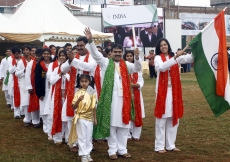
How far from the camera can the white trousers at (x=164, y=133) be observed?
6.73 m

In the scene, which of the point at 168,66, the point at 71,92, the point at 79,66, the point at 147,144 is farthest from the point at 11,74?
the point at 168,66

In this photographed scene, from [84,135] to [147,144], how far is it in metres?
1.68

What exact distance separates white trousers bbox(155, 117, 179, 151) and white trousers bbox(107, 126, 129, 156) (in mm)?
604

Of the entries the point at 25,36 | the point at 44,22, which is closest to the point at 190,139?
the point at 25,36

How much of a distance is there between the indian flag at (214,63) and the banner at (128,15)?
24572 mm

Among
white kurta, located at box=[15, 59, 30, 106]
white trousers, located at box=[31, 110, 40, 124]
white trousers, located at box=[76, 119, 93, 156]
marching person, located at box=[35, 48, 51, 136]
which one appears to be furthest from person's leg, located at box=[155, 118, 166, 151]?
white kurta, located at box=[15, 59, 30, 106]

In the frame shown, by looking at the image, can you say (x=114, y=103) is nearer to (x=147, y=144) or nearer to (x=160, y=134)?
(x=160, y=134)

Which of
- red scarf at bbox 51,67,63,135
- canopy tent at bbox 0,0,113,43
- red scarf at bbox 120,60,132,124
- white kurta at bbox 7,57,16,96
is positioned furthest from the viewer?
canopy tent at bbox 0,0,113,43

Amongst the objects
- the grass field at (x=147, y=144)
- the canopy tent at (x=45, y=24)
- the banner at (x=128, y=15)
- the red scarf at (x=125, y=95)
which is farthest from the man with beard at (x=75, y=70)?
the banner at (x=128, y=15)

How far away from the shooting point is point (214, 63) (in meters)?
6.52

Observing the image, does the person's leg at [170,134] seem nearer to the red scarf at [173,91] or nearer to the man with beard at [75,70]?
the red scarf at [173,91]

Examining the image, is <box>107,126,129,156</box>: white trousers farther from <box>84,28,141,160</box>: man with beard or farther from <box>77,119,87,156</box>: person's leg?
<box>77,119,87,156</box>: person's leg

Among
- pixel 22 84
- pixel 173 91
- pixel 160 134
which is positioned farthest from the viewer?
pixel 22 84

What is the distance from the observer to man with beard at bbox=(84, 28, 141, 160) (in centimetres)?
624
